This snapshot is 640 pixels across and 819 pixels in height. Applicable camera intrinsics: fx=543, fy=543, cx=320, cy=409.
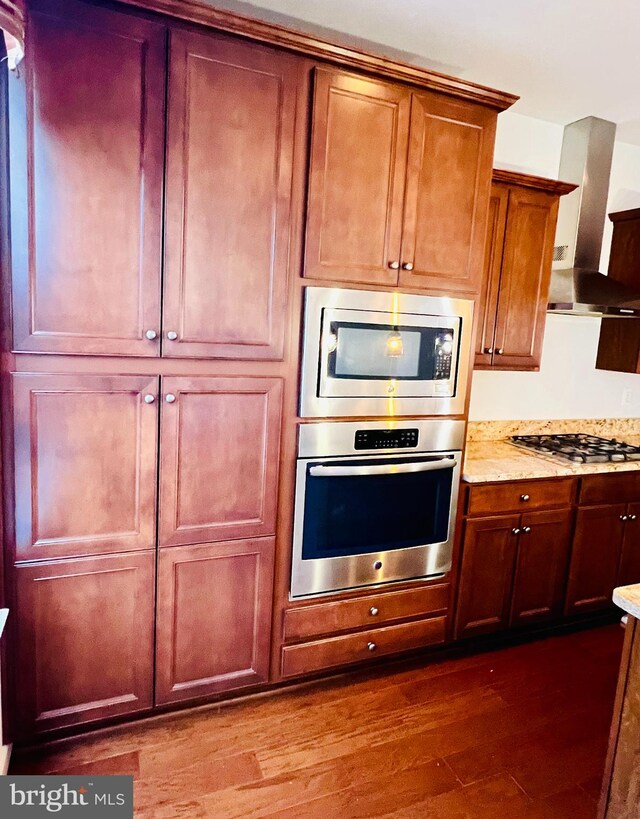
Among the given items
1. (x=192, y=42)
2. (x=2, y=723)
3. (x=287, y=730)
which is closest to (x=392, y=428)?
(x=287, y=730)

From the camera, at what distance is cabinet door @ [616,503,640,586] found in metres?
2.85

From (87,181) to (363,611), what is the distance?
1882 millimetres

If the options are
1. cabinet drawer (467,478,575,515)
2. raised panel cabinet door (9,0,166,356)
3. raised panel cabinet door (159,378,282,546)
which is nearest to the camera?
raised panel cabinet door (9,0,166,356)

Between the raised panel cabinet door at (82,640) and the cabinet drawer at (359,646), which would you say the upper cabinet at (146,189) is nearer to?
the raised panel cabinet door at (82,640)

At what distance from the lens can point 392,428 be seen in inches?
85.6

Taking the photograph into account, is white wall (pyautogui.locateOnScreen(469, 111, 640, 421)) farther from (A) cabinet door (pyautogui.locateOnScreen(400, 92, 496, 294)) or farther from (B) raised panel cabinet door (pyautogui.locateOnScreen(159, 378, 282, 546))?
(B) raised panel cabinet door (pyautogui.locateOnScreen(159, 378, 282, 546))

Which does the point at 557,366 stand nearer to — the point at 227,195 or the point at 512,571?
the point at 512,571

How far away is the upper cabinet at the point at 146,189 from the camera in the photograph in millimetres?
1593

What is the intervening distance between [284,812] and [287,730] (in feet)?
1.15

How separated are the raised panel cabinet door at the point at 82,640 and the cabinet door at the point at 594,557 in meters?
2.06

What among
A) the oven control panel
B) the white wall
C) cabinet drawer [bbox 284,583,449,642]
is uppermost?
the white wall

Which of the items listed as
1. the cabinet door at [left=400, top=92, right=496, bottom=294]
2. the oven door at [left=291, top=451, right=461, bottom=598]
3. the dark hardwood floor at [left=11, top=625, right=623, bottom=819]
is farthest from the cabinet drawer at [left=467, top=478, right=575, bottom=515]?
the cabinet door at [left=400, top=92, right=496, bottom=294]

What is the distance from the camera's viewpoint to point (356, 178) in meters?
1.98

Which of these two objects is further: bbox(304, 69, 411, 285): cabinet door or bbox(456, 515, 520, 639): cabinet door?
bbox(456, 515, 520, 639): cabinet door
